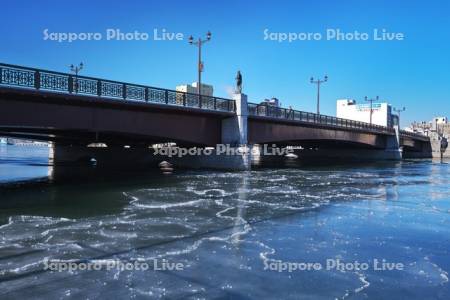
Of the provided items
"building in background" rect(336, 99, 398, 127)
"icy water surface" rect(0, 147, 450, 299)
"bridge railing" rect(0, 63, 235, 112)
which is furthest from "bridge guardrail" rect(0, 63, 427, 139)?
"building in background" rect(336, 99, 398, 127)

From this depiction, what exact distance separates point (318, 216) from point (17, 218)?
9.27 m

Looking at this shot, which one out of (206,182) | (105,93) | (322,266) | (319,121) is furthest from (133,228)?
(319,121)

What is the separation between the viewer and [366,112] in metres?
134

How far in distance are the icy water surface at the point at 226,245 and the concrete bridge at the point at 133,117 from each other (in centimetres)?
574

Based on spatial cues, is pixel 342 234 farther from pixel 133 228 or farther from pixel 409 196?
pixel 409 196

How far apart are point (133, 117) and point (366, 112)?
119849 mm

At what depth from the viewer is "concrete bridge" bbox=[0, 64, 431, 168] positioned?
20.8 metres

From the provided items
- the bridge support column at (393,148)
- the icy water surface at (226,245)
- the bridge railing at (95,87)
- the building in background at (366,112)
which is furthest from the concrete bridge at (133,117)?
the building in background at (366,112)

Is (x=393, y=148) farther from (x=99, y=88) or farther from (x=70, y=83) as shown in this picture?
(x=70, y=83)

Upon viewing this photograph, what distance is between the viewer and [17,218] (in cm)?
1248

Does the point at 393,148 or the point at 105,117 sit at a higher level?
the point at 105,117

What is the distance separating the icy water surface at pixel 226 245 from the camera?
6.35 m

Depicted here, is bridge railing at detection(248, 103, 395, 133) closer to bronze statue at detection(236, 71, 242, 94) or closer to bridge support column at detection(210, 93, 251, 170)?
bronze statue at detection(236, 71, 242, 94)

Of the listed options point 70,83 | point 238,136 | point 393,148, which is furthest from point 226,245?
point 393,148
